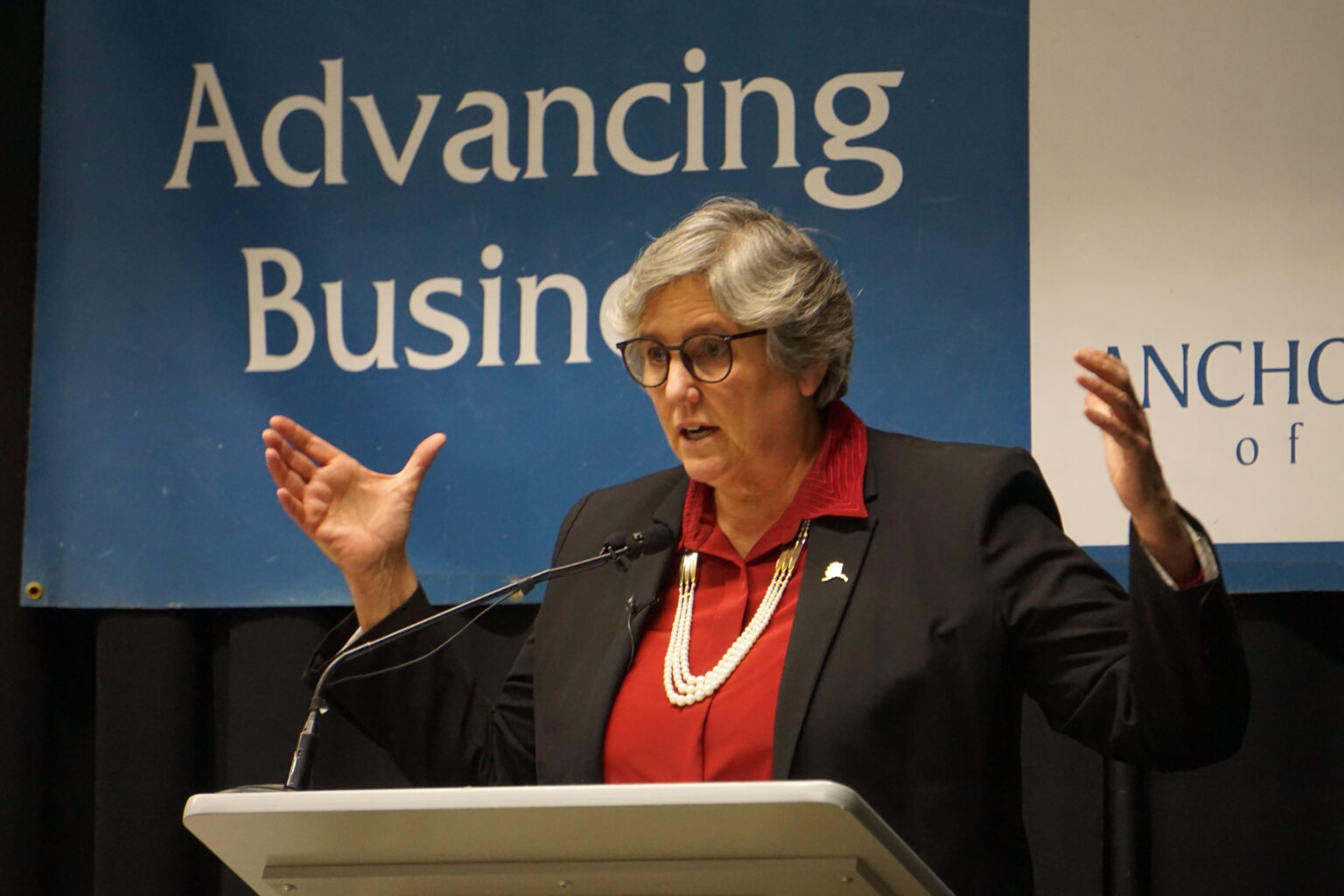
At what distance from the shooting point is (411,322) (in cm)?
304

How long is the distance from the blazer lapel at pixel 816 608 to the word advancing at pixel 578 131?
3.51 feet

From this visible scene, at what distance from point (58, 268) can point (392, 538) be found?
1592 millimetres

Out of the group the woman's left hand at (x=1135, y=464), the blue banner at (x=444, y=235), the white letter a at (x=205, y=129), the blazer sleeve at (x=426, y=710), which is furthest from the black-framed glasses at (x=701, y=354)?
the white letter a at (x=205, y=129)

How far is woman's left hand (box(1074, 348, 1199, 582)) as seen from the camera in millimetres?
1496

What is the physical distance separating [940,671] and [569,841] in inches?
26.9

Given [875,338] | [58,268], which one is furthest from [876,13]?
[58,268]

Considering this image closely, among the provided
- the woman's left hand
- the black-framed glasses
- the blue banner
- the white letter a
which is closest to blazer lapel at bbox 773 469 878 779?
the black-framed glasses

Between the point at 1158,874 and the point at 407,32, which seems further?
the point at 407,32

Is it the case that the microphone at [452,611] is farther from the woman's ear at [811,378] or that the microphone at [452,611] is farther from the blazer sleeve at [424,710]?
the woman's ear at [811,378]

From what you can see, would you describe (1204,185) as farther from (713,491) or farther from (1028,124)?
(713,491)

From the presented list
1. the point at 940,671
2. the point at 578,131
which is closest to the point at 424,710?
the point at 940,671

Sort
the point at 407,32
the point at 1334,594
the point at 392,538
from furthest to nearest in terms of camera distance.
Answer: the point at 407,32 < the point at 1334,594 < the point at 392,538

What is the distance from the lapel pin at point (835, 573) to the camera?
→ 6.22ft

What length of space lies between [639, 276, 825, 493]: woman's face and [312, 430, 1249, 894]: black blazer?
143 millimetres
